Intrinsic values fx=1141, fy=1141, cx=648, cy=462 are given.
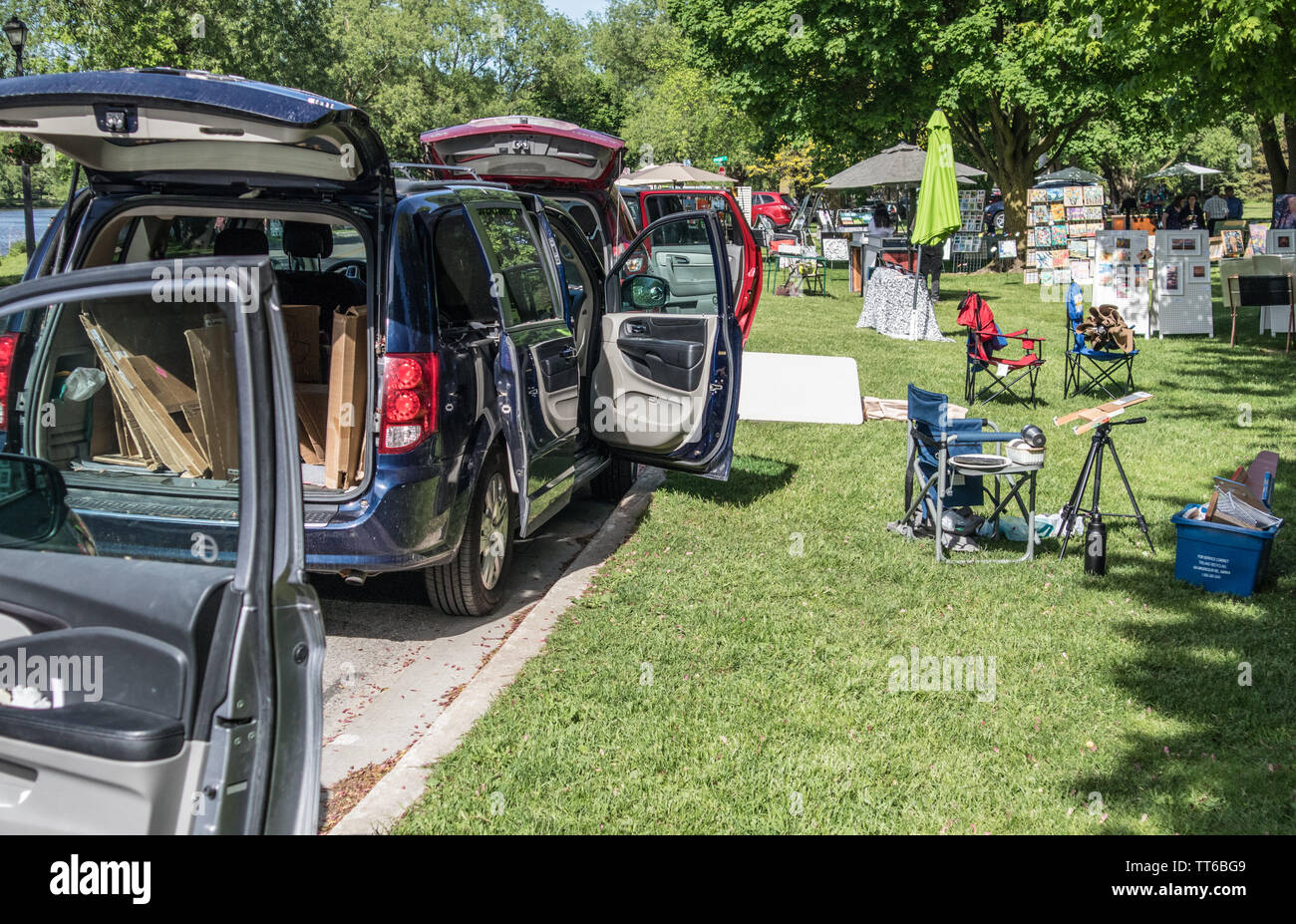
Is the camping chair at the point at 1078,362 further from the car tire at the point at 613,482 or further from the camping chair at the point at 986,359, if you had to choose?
the car tire at the point at 613,482

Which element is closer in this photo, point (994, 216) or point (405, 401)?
point (405, 401)

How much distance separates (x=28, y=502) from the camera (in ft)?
9.32

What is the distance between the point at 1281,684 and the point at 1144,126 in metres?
29.6

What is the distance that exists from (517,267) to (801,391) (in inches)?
222

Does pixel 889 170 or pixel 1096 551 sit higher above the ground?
pixel 889 170

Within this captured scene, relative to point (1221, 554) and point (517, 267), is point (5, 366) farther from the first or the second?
point (1221, 554)

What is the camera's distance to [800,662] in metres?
5.12

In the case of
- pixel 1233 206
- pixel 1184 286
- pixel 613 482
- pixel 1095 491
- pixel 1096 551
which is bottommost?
pixel 1096 551

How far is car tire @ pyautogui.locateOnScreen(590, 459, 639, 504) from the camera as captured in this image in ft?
26.8

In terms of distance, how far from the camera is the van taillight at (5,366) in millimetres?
4520

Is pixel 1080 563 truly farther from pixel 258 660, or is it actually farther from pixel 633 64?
pixel 633 64

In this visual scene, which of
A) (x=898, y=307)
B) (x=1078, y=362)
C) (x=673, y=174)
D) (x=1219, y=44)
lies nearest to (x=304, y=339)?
(x=1078, y=362)

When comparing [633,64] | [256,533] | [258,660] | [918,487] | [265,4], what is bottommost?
[918,487]
